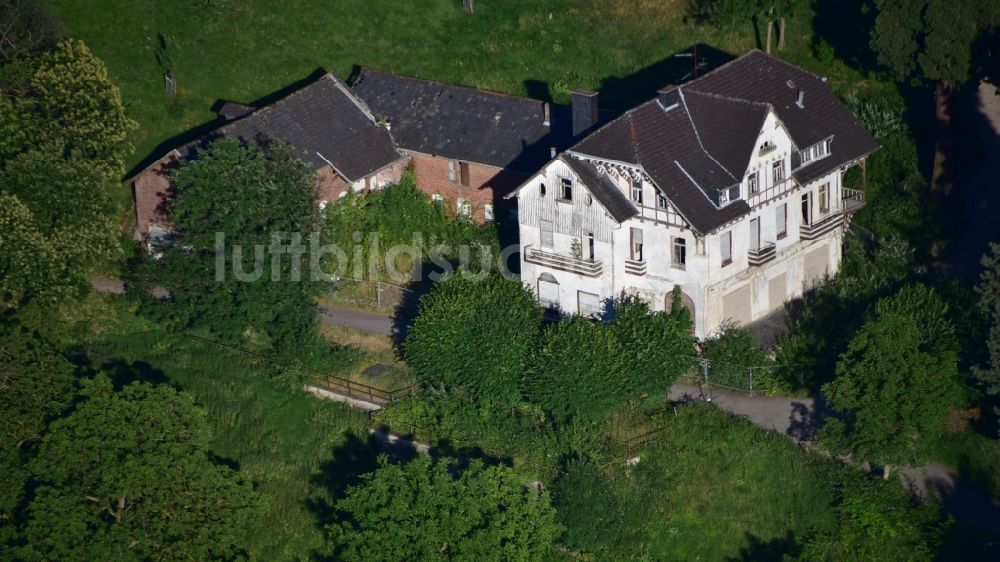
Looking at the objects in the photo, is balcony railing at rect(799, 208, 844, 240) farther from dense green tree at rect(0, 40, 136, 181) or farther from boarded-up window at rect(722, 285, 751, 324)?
dense green tree at rect(0, 40, 136, 181)

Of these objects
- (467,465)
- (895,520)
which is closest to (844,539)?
(895,520)

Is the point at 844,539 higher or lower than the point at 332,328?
lower

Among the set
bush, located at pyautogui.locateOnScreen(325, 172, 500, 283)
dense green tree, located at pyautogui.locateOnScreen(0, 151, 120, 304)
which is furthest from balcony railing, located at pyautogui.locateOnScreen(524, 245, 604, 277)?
dense green tree, located at pyautogui.locateOnScreen(0, 151, 120, 304)

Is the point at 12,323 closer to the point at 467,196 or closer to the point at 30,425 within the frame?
the point at 30,425

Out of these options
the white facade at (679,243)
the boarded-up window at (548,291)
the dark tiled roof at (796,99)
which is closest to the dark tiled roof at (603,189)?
the white facade at (679,243)

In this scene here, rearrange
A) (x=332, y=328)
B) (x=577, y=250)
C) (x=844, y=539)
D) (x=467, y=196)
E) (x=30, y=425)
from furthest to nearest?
(x=467, y=196), (x=332, y=328), (x=577, y=250), (x=30, y=425), (x=844, y=539)
